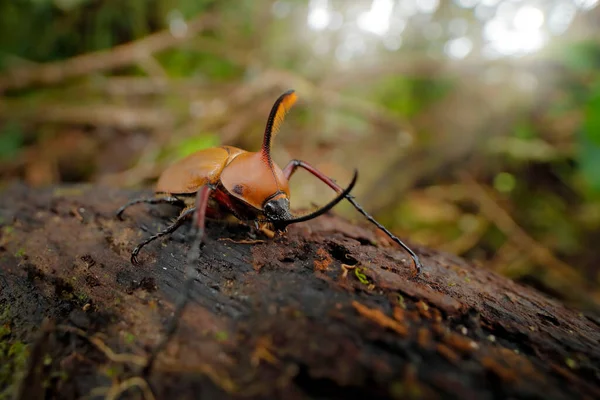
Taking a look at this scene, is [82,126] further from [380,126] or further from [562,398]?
[562,398]

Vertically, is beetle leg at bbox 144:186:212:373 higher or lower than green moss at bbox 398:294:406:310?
lower

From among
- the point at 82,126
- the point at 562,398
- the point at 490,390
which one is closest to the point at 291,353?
the point at 490,390

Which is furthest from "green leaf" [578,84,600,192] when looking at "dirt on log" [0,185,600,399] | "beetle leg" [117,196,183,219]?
"beetle leg" [117,196,183,219]

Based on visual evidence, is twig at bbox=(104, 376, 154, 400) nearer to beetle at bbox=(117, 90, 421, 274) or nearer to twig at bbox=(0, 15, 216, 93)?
beetle at bbox=(117, 90, 421, 274)

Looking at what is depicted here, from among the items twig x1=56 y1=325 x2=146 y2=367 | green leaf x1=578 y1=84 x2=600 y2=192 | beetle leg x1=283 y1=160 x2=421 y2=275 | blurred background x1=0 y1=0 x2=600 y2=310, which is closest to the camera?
twig x1=56 y1=325 x2=146 y2=367

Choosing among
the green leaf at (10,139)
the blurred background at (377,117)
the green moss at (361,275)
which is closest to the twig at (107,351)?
the green moss at (361,275)

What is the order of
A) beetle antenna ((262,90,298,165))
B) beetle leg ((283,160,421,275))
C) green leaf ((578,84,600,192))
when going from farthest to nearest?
green leaf ((578,84,600,192)) → beetle leg ((283,160,421,275)) → beetle antenna ((262,90,298,165))

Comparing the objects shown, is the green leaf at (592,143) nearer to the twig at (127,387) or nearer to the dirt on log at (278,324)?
the dirt on log at (278,324)
